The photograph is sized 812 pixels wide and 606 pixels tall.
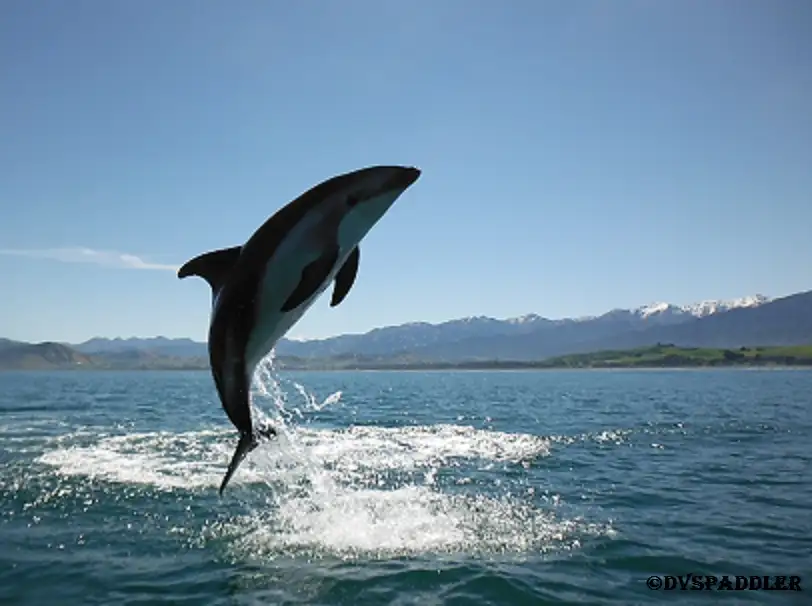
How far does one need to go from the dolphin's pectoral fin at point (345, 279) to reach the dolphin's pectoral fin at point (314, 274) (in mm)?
710

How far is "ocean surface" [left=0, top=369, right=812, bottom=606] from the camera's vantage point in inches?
469

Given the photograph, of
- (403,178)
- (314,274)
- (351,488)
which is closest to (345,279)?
(314,274)

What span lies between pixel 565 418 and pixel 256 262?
41.7 metres

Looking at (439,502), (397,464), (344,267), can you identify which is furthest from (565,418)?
(344,267)

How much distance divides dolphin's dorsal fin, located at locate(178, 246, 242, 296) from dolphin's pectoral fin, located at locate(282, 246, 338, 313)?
3.60 feet

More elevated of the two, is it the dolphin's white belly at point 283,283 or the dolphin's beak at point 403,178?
the dolphin's beak at point 403,178

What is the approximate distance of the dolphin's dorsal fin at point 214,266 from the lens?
8570mm

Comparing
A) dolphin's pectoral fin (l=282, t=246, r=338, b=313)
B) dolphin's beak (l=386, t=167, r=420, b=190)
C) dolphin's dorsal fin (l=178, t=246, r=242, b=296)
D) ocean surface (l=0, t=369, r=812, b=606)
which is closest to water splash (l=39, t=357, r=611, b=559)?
ocean surface (l=0, t=369, r=812, b=606)

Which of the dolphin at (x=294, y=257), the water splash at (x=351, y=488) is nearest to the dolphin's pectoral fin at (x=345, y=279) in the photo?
the dolphin at (x=294, y=257)

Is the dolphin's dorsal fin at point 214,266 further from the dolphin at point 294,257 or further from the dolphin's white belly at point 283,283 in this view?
the dolphin's white belly at point 283,283

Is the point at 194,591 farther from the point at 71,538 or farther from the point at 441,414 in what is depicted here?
the point at 441,414

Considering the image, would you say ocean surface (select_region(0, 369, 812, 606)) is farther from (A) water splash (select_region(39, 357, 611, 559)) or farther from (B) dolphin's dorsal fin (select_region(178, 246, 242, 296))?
(B) dolphin's dorsal fin (select_region(178, 246, 242, 296))

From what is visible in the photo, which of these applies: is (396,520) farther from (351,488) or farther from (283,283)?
(283,283)

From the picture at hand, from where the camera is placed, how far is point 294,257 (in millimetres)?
7875
